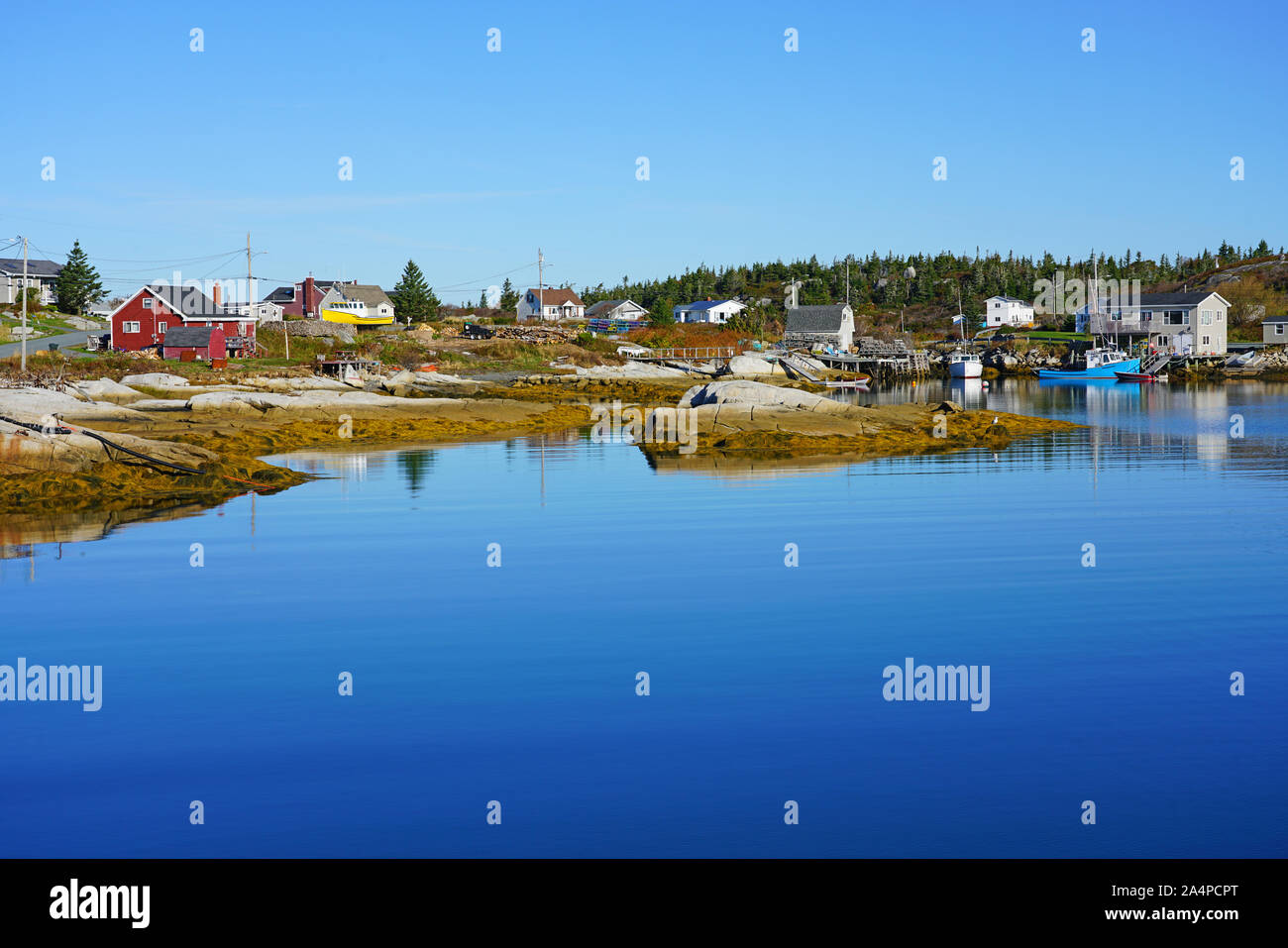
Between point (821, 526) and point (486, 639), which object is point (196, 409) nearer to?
point (821, 526)

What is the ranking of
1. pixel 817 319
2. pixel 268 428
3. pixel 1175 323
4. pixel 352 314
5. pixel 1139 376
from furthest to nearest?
1. pixel 352 314
2. pixel 817 319
3. pixel 1175 323
4. pixel 1139 376
5. pixel 268 428

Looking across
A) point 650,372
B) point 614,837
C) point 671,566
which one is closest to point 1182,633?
point 671,566

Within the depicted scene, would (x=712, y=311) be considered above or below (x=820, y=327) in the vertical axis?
above

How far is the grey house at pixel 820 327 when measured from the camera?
133 meters

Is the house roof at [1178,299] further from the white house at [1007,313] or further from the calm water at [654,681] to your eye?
the calm water at [654,681]

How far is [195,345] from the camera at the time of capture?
302 ft

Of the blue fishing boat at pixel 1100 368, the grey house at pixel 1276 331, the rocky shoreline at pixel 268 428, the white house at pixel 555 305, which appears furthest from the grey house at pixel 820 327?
the rocky shoreline at pixel 268 428

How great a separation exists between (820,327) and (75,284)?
80255 mm

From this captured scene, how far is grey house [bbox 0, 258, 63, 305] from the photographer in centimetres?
12119

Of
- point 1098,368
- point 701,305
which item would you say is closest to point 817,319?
point 701,305

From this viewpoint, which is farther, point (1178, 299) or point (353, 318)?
point (353, 318)

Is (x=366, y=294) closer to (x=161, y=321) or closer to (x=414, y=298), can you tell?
(x=414, y=298)

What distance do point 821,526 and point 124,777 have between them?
676 inches

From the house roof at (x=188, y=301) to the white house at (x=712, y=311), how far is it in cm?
7260
